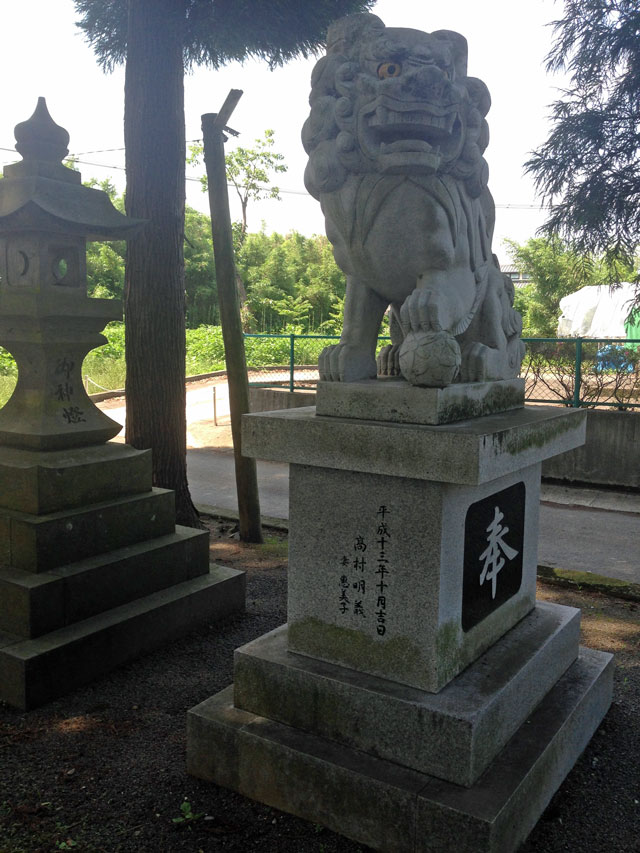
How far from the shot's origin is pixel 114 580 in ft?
12.3

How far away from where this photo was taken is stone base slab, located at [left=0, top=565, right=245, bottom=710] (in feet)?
10.6

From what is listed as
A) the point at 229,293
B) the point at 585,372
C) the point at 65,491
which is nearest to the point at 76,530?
the point at 65,491

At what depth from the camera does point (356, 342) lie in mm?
2832

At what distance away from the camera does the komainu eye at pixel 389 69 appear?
251 cm

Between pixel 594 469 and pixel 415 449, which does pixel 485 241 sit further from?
pixel 594 469

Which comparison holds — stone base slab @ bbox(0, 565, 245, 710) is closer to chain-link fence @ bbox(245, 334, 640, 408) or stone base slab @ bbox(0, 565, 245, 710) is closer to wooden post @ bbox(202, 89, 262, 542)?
wooden post @ bbox(202, 89, 262, 542)

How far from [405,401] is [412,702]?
3.44 ft

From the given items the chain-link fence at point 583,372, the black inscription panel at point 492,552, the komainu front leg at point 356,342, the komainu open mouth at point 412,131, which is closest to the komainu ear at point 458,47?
the komainu open mouth at point 412,131

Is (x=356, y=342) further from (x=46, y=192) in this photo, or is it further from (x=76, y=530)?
(x=46, y=192)

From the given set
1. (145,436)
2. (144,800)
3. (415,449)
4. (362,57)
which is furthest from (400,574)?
(145,436)

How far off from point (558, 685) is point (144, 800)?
1.77 meters

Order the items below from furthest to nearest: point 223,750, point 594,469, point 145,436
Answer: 1. point 594,469
2. point 145,436
3. point 223,750

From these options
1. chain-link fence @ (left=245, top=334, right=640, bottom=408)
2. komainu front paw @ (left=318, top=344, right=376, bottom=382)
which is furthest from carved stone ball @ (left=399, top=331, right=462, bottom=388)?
chain-link fence @ (left=245, top=334, right=640, bottom=408)

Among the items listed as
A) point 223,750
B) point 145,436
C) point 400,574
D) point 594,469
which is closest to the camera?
point 400,574
